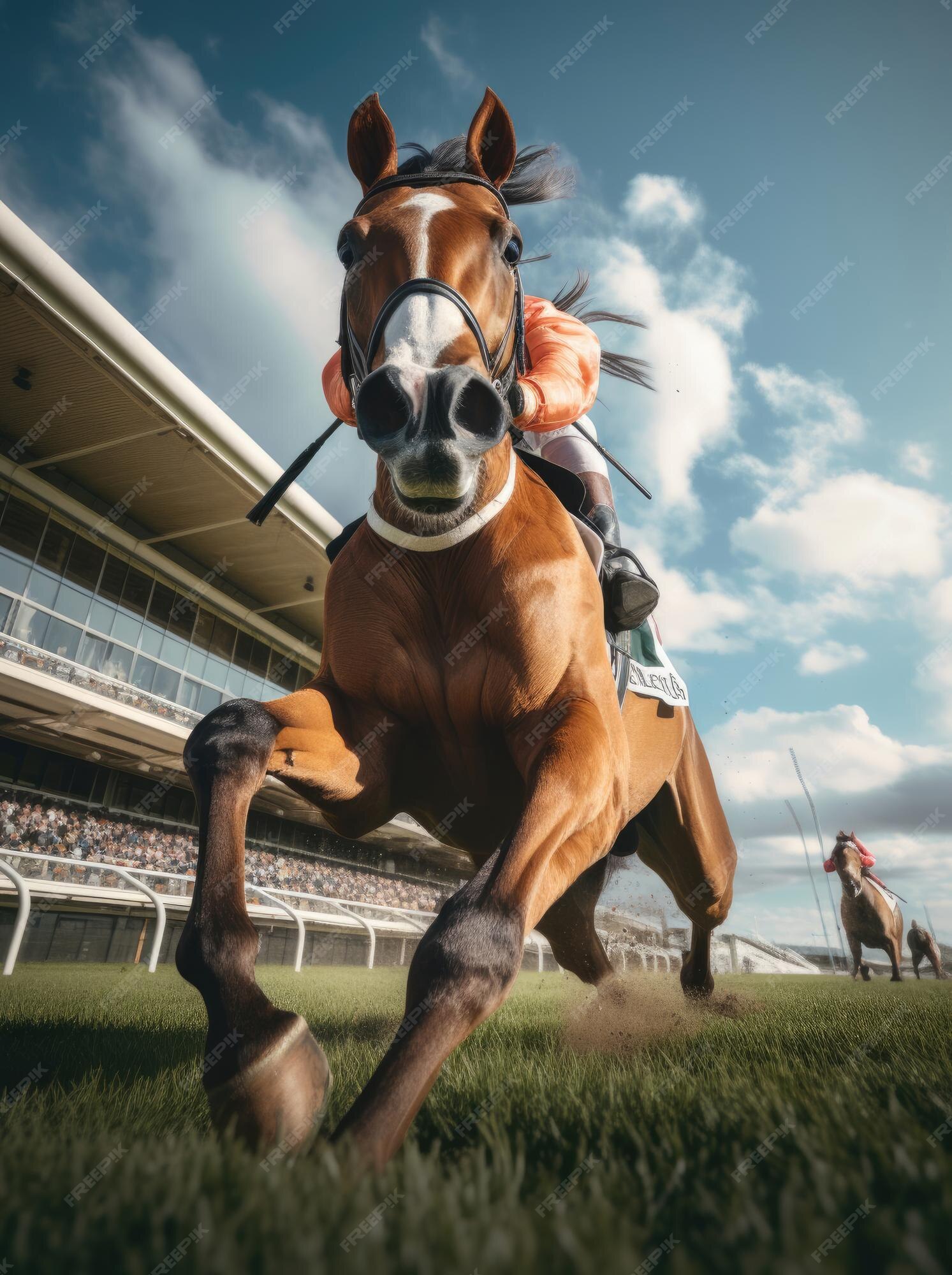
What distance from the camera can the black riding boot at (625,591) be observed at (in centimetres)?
333

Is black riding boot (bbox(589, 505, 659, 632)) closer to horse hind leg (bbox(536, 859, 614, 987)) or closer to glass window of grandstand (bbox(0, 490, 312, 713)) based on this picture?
horse hind leg (bbox(536, 859, 614, 987))

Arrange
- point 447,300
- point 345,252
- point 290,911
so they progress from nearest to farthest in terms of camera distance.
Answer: point 447,300
point 345,252
point 290,911

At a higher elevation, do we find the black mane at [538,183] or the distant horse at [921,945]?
the black mane at [538,183]

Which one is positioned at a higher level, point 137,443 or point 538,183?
point 137,443

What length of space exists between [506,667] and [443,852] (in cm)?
2997

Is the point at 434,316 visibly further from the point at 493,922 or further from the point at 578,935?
the point at 578,935

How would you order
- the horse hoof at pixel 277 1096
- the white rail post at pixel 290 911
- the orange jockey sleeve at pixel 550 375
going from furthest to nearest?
1. the white rail post at pixel 290 911
2. the orange jockey sleeve at pixel 550 375
3. the horse hoof at pixel 277 1096

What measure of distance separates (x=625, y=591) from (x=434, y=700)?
1282mm

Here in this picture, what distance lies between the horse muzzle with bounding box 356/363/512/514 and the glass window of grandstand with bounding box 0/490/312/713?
56.2ft

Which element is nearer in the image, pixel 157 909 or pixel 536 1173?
pixel 536 1173

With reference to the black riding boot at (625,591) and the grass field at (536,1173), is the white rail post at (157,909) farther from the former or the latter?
the black riding boot at (625,591)

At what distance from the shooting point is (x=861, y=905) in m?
14.3

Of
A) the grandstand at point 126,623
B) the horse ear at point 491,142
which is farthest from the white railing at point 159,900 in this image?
the horse ear at point 491,142

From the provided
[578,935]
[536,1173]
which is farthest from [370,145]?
[578,935]
